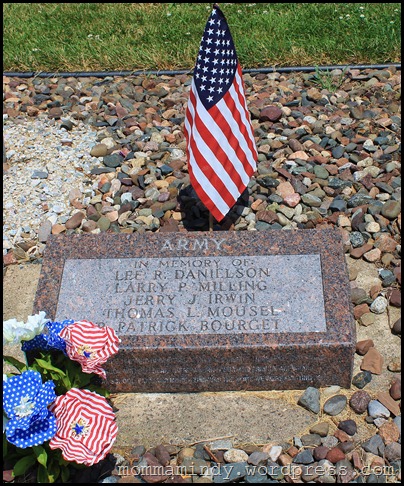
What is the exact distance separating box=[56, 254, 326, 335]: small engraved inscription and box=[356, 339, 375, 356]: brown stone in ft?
1.42

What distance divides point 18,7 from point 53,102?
2496 mm

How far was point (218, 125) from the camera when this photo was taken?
443 cm

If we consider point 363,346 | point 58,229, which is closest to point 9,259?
point 58,229

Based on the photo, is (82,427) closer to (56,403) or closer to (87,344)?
(56,403)

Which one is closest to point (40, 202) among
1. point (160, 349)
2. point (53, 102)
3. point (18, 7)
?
point (53, 102)

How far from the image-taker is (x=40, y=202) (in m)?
5.39

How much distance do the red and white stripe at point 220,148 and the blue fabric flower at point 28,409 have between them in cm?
181

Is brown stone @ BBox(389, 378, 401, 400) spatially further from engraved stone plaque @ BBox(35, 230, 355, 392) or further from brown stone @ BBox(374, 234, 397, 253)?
brown stone @ BBox(374, 234, 397, 253)

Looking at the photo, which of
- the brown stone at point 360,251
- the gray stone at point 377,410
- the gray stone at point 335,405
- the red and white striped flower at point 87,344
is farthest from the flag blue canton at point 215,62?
the gray stone at point 377,410

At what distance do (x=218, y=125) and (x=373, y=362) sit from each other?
162 centimetres

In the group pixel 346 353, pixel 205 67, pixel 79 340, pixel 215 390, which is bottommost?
pixel 215 390

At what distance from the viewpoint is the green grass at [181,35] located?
22.9 feet

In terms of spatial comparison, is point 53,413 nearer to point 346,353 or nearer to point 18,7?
point 346,353

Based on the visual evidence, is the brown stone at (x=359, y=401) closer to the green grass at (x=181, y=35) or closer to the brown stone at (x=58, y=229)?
the brown stone at (x=58, y=229)
